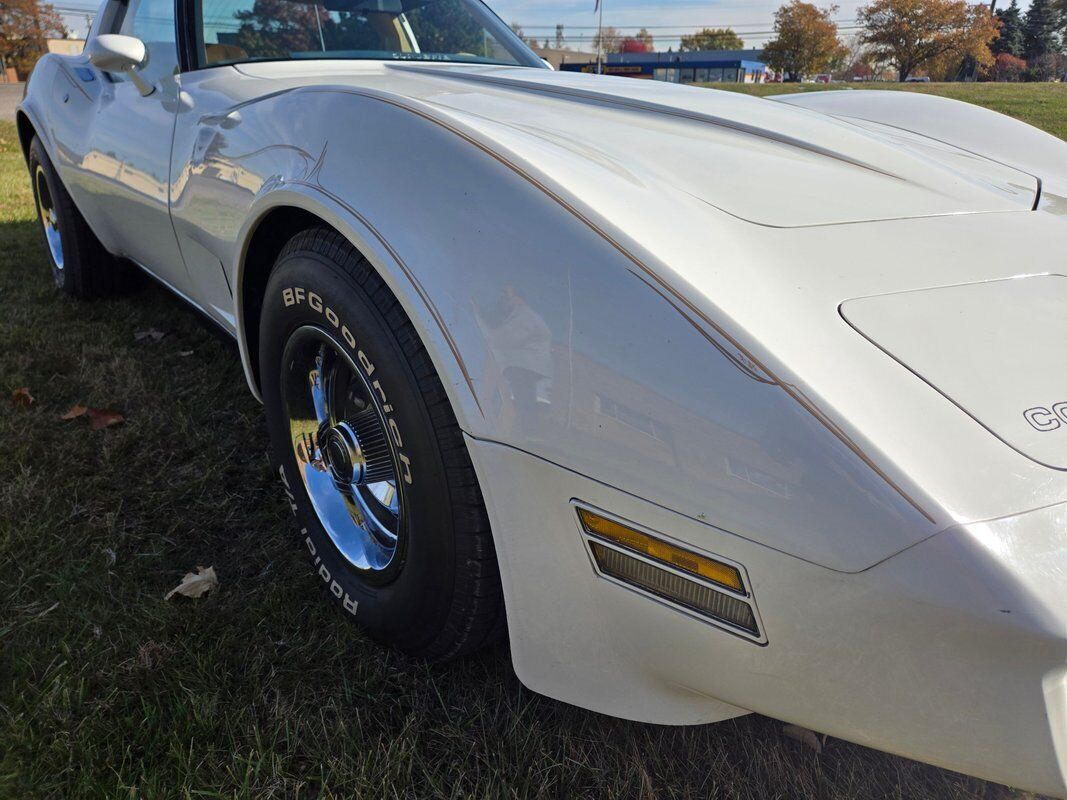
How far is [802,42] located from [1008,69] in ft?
42.1

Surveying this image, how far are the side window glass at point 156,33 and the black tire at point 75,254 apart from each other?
0.80m

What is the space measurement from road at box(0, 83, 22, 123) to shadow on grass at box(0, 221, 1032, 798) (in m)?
13.5

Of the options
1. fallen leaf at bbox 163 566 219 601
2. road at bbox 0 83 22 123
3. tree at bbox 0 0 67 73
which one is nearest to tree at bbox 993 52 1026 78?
road at bbox 0 83 22 123

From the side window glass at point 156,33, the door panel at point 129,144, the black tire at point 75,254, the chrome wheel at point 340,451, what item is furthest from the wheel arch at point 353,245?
the black tire at point 75,254

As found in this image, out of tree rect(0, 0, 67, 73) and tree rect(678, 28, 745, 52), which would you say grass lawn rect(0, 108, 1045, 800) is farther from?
tree rect(678, 28, 745, 52)

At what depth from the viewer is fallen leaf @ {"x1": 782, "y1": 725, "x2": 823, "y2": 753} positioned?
1363 mm

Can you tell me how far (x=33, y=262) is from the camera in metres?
4.16

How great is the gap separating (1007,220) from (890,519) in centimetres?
82

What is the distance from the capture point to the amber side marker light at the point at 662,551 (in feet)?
3.09

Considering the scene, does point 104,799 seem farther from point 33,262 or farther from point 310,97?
point 33,262

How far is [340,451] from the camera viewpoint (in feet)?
5.24

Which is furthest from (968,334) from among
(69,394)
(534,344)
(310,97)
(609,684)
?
(69,394)

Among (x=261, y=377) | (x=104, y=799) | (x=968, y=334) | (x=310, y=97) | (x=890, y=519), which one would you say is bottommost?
(x=104, y=799)

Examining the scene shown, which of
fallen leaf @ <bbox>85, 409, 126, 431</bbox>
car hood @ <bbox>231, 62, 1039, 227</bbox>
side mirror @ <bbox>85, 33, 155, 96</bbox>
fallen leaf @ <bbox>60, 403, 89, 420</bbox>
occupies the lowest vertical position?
fallen leaf @ <bbox>85, 409, 126, 431</bbox>
